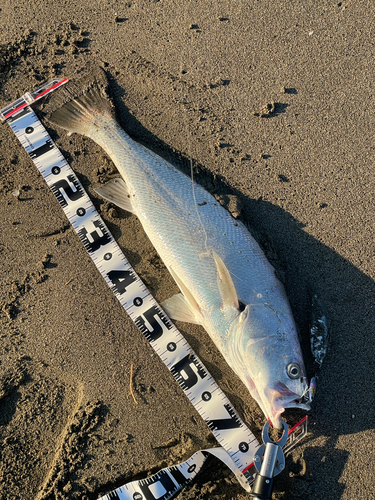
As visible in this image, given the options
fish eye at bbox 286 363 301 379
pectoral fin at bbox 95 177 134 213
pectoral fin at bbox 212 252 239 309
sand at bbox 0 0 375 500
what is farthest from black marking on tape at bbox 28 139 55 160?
fish eye at bbox 286 363 301 379

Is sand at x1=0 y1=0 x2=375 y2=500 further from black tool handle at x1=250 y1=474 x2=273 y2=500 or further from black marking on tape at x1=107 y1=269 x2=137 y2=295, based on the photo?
black tool handle at x1=250 y1=474 x2=273 y2=500

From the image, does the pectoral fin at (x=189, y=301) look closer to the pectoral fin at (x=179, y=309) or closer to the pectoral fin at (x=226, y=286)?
the pectoral fin at (x=179, y=309)

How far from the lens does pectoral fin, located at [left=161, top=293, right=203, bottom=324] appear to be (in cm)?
338

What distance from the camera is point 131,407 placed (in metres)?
3.41

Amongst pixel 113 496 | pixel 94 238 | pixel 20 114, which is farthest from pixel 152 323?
pixel 20 114

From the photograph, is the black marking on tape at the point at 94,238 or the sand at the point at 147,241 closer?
the sand at the point at 147,241

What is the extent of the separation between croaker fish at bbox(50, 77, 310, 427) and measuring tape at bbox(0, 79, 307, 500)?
0.88 ft

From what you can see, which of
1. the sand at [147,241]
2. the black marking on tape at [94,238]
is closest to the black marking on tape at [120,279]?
the sand at [147,241]

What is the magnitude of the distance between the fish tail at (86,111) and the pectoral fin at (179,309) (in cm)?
192

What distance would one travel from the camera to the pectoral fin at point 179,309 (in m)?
3.38

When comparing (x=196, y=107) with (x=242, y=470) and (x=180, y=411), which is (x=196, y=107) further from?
(x=242, y=470)

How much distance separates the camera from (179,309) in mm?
3422

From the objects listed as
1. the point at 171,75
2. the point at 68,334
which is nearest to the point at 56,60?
the point at 171,75

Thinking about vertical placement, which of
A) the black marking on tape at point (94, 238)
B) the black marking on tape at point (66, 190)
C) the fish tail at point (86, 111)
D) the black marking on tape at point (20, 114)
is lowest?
the black marking on tape at point (94, 238)
